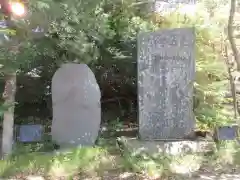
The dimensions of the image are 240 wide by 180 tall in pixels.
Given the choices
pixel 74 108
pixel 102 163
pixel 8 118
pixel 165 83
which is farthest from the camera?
pixel 165 83

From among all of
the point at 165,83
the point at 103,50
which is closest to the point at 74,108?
the point at 165,83

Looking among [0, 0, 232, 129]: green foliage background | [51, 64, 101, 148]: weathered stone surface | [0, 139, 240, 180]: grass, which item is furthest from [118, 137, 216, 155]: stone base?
[0, 0, 232, 129]: green foliage background

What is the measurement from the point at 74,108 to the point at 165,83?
1897 millimetres

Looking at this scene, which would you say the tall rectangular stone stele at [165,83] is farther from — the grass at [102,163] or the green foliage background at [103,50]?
the green foliage background at [103,50]

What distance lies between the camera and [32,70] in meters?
9.32

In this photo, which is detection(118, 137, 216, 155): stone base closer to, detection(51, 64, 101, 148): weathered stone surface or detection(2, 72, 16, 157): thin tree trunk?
detection(51, 64, 101, 148): weathered stone surface

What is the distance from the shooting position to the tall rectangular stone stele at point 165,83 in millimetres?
7691

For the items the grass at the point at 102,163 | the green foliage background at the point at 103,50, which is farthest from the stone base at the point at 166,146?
the green foliage background at the point at 103,50

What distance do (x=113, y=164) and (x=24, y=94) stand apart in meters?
4.25

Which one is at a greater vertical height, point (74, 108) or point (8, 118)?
point (74, 108)

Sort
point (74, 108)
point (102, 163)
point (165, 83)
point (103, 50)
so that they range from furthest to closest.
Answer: point (103, 50) → point (165, 83) → point (74, 108) → point (102, 163)

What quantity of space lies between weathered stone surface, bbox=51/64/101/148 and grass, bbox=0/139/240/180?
0.43m

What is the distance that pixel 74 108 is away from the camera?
24.3 feet

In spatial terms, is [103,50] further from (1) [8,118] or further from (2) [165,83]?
(1) [8,118]
